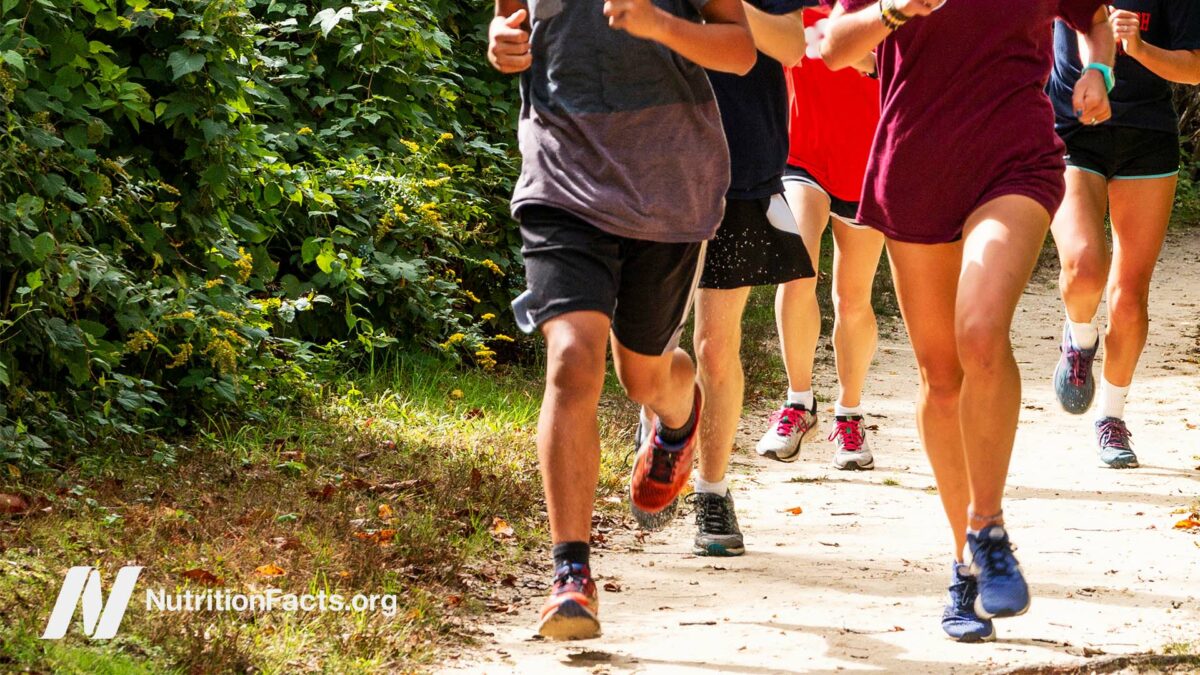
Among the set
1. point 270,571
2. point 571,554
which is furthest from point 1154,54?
point 270,571

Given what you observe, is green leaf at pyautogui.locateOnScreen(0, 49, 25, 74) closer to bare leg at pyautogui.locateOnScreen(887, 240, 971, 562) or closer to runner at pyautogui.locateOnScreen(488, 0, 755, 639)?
runner at pyautogui.locateOnScreen(488, 0, 755, 639)

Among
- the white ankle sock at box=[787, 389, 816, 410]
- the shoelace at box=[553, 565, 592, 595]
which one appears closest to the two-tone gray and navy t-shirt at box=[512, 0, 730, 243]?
the shoelace at box=[553, 565, 592, 595]

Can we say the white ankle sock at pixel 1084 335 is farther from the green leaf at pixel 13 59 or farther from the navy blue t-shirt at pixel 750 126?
the green leaf at pixel 13 59

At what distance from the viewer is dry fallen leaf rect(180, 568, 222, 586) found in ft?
13.8

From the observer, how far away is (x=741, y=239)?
5.07 meters

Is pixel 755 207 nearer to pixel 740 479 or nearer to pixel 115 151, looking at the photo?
pixel 740 479

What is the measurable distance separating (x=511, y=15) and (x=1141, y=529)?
3.21m

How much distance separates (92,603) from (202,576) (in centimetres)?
40

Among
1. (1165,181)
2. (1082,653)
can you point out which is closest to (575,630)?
(1082,653)

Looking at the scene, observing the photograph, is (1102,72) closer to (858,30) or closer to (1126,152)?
(858,30)

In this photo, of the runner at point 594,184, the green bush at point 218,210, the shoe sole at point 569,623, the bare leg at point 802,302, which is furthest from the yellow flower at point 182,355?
the shoe sole at point 569,623

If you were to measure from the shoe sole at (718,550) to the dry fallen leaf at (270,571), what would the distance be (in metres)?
1.61

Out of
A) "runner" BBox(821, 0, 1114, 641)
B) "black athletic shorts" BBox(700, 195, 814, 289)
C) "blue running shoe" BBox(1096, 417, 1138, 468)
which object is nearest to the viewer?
"runner" BBox(821, 0, 1114, 641)

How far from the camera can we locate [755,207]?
5082 mm
